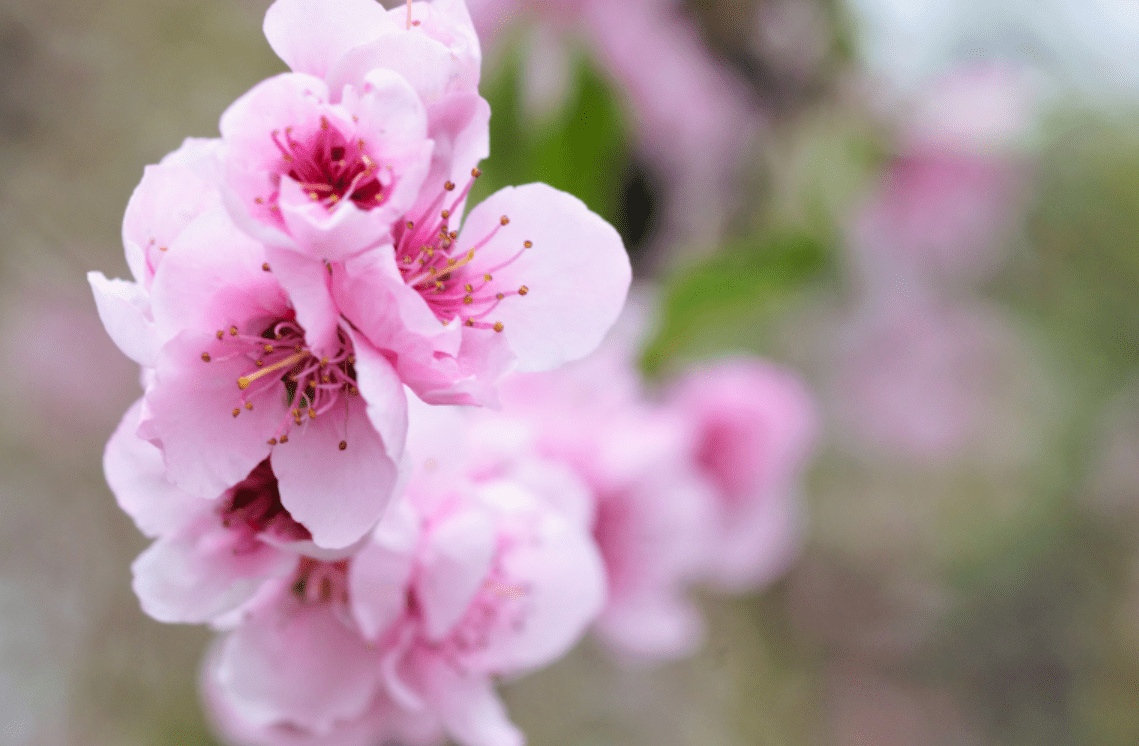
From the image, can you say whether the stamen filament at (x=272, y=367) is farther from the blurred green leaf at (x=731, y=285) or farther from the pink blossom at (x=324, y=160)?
the blurred green leaf at (x=731, y=285)

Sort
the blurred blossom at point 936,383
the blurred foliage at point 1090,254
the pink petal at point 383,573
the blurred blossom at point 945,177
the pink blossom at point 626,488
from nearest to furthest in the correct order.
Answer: the pink petal at point 383,573
the pink blossom at point 626,488
the blurred blossom at point 945,177
the blurred blossom at point 936,383
the blurred foliage at point 1090,254

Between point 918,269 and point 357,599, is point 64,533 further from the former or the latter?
point 918,269

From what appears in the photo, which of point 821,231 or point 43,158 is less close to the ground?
point 821,231

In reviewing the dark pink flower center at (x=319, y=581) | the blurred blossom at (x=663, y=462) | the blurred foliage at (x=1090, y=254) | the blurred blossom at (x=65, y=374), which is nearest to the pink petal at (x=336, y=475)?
the dark pink flower center at (x=319, y=581)

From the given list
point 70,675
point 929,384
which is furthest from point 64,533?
point 929,384

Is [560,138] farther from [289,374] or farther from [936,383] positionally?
[936,383]

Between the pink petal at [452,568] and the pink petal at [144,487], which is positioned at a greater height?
the pink petal at [144,487]

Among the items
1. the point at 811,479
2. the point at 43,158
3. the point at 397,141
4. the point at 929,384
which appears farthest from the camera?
the point at 811,479
